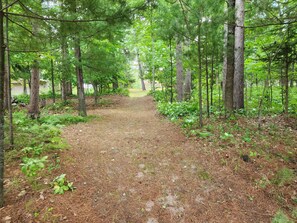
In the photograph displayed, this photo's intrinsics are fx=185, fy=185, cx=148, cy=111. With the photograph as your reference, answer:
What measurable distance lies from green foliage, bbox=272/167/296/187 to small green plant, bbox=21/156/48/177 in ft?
14.0

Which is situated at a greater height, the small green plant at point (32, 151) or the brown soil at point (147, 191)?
the small green plant at point (32, 151)

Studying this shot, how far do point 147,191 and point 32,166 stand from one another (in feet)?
6.83

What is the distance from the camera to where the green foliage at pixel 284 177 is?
11.2 ft

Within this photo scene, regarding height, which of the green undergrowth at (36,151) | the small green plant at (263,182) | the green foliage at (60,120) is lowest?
the small green plant at (263,182)

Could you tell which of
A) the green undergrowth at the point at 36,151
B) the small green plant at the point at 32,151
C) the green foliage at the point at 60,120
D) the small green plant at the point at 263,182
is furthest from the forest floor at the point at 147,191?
the green foliage at the point at 60,120

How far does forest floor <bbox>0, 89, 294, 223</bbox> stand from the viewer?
2.62m

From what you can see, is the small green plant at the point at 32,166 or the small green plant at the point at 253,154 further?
the small green plant at the point at 253,154

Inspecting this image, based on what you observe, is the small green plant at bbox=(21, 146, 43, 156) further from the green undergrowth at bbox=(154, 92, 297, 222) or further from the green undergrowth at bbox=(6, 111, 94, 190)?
the green undergrowth at bbox=(154, 92, 297, 222)

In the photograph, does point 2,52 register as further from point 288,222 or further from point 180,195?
point 288,222

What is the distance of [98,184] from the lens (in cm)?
329

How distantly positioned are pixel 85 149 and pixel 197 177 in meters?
2.76

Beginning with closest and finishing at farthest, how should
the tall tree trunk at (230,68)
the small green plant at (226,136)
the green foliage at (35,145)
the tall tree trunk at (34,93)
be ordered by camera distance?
the green foliage at (35,145)
the small green plant at (226,136)
the tall tree trunk at (230,68)
the tall tree trunk at (34,93)

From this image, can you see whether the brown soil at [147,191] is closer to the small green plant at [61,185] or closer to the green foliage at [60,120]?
the small green plant at [61,185]

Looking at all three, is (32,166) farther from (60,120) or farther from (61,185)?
(60,120)
